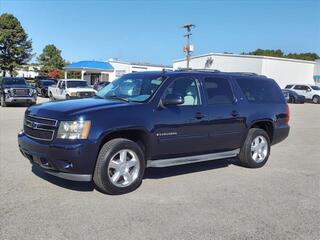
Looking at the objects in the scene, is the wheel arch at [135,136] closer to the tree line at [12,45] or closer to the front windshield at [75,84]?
the front windshield at [75,84]

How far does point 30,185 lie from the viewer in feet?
19.8

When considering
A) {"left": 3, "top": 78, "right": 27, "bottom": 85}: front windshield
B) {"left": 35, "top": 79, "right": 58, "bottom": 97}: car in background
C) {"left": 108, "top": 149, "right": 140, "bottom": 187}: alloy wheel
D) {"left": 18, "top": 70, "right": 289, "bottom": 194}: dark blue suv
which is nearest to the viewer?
{"left": 18, "top": 70, "right": 289, "bottom": 194}: dark blue suv

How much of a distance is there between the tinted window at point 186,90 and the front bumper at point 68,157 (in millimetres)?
1786

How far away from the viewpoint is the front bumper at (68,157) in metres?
5.32

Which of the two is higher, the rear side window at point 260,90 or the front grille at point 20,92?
the rear side window at point 260,90

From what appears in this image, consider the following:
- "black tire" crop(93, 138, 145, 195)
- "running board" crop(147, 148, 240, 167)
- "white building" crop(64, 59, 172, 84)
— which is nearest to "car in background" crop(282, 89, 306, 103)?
"white building" crop(64, 59, 172, 84)

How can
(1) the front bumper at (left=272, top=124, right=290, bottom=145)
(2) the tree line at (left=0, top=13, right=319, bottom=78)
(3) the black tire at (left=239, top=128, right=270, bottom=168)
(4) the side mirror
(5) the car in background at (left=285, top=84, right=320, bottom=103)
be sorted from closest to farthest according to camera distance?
1. (4) the side mirror
2. (3) the black tire at (left=239, top=128, right=270, bottom=168)
3. (1) the front bumper at (left=272, top=124, right=290, bottom=145)
4. (5) the car in background at (left=285, top=84, right=320, bottom=103)
5. (2) the tree line at (left=0, top=13, right=319, bottom=78)

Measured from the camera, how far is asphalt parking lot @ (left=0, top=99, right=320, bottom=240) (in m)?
4.41

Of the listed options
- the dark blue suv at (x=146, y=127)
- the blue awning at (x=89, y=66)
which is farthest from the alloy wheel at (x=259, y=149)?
the blue awning at (x=89, y=66)

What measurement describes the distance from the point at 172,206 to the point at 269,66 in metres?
46.2

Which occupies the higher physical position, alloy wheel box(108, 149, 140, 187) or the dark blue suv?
the dark blue suv

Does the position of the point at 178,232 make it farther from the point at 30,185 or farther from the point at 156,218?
the point at 30,185

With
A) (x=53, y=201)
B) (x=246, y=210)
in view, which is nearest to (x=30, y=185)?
(x=53, y=201)

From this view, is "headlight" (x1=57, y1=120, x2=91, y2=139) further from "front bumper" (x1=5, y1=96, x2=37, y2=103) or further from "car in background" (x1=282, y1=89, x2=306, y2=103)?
"car in background" (x1=282, y1=89, x2=306, y2=103)
